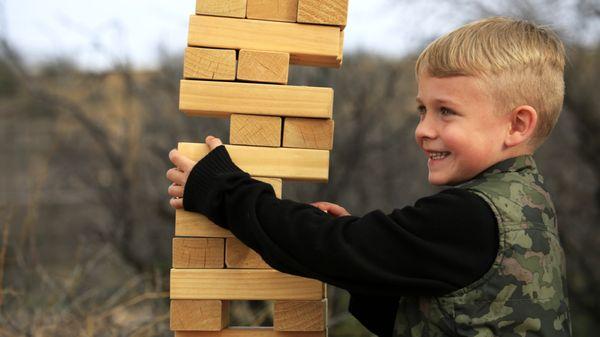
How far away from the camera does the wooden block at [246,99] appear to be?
6.73 feet

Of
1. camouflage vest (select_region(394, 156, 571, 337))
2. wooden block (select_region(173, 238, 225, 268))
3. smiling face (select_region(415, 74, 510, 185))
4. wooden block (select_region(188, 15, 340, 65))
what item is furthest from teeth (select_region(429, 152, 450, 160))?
wooden block (select_region(173, 238, 225, 268))

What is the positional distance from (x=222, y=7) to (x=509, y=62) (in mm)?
834

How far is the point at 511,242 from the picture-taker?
1737mm

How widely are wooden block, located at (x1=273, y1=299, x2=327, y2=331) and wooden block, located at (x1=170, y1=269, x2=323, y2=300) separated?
1.1 inches

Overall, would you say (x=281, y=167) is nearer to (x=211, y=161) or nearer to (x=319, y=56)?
(x=211, y=161)

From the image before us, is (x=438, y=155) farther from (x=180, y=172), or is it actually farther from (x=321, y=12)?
(x=180, y=172)

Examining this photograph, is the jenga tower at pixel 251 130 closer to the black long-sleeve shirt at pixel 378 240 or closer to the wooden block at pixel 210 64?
the wooden block at pixel 210 64

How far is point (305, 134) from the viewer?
81.8 inches

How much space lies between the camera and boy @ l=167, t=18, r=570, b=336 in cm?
173

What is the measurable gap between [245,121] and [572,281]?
20.7 ft

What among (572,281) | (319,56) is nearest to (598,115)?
(572,281)

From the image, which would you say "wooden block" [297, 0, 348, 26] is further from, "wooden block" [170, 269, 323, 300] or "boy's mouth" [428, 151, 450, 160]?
"wooden block" [170, 269, 323, 300]

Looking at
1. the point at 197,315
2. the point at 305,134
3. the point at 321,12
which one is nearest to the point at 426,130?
the point at 305,134

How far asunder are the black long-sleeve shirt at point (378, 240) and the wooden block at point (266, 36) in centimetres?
45
